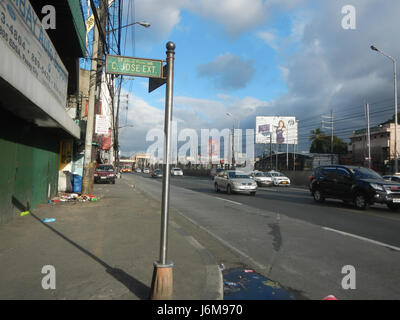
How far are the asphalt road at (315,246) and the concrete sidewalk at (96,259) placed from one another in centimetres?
107

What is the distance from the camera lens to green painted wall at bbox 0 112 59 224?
715 centimetres

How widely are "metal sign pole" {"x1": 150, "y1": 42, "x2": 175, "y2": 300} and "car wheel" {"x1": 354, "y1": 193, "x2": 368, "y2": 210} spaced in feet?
35.1

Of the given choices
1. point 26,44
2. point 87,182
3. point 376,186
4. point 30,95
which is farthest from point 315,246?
point 87,182

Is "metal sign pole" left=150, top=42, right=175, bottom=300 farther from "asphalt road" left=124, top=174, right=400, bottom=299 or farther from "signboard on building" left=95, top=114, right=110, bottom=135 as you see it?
"signboard on building" left=95, top=114, right=110, bottom=135

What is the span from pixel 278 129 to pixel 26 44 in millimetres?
56122

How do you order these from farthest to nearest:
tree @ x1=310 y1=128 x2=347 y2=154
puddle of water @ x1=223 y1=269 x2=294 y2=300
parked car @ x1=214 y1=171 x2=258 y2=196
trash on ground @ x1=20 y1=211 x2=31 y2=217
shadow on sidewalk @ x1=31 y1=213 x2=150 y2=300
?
tree @ x1=310 y1=128 x2=347 y2=154 < parked car @ x1=214 y1=171 x2=258 y2=196 < trash on ground @ x1=20 y1=211 x2=31 y2=217 < puddle of water @ x1=223 y1=269 x2=294 y2=300 < shadow on sidewalk @ x1=31 y1=213 x2=150 y2=300

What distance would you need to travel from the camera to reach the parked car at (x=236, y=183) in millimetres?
17188

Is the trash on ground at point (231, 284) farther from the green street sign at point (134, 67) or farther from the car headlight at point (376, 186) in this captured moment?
the car headlight at point (376, 186)

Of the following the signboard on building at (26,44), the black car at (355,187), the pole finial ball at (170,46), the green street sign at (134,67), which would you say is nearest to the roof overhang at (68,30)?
the signboard on building at (26,44)

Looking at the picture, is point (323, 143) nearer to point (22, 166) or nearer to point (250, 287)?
point (22, 166)

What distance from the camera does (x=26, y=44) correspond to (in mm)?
6543

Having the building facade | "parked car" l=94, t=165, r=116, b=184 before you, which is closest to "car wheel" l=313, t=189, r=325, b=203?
the building facade

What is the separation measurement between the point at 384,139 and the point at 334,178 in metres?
45.4
